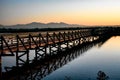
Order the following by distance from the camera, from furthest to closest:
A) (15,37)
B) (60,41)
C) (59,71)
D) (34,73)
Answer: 1. (60,41)
2. (15,37)
3. (59,71)
4. (34,73)

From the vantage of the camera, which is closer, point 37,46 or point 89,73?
point 89,73

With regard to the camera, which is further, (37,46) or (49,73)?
(37,46)

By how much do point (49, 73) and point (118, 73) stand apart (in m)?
6.48

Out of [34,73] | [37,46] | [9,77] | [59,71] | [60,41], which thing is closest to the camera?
[9,77]

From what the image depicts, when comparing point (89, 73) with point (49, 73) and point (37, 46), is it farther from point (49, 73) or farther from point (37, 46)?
point (37, 46)

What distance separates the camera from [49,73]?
26500 millimetres

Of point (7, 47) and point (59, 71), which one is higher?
point (7, 47)

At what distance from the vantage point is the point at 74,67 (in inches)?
1271

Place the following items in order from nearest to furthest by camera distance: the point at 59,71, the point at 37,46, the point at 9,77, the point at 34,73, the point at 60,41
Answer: the point at 9,77 < the point at 34,73 < the point at 59,71 < the point at 37,46 < the point at 60,41

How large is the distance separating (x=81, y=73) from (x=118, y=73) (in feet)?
11.0

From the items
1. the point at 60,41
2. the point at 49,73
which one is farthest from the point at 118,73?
the point at 60,41

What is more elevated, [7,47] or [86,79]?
[7,47]

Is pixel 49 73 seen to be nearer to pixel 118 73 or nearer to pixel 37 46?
pixel 118 73

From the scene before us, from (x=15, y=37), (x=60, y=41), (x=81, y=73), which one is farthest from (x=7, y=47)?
(x=60, y=41)
